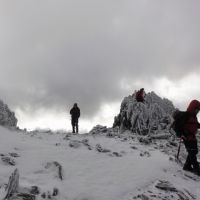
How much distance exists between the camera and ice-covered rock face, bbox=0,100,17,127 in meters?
31.2

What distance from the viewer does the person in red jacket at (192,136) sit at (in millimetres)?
16016

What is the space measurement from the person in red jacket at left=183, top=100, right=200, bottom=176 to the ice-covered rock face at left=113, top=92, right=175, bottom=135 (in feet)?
51.1

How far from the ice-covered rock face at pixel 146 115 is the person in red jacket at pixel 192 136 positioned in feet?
51.1

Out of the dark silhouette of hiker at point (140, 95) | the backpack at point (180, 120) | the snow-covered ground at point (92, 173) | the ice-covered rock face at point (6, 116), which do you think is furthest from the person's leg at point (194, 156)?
the dark silhouette of hiker at point (140, 95)

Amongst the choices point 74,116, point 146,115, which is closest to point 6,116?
point 74,116

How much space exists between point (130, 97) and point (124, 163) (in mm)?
21896

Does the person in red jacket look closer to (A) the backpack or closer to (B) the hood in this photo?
(B) the hood

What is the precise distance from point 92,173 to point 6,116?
19533mm

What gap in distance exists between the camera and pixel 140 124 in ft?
111

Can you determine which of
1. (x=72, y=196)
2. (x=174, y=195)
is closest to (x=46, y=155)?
(x=72, y=196)

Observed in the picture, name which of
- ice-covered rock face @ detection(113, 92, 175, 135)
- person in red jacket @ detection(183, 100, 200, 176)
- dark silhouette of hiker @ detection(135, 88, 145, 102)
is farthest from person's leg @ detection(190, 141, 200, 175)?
dark silhouette of hiker @ detection(135, 88, 145, 102)

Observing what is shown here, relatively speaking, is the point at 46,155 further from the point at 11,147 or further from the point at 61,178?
the point at 61,178

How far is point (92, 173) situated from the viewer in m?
13.9

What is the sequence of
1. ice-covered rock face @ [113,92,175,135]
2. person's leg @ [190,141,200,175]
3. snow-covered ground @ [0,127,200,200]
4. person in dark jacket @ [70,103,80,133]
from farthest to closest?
ice-covered rock face @ [113,92,175,135] < person in dark jacket @ [70,103,80,133] < person's leg @ [190,141,200,175] < snow-covered ground @ [0,127,200,200]
